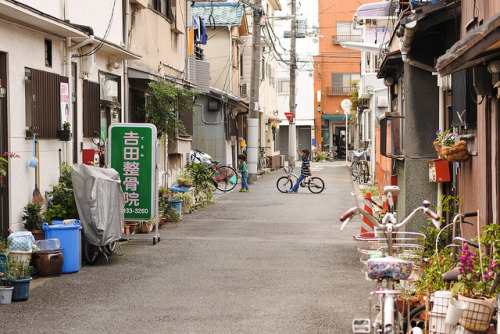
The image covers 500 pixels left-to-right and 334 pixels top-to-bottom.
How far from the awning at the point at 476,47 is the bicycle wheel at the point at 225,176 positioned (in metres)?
23.0

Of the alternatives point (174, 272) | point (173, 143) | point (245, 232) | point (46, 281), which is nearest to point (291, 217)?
point (245, 232)

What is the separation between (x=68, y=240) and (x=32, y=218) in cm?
92

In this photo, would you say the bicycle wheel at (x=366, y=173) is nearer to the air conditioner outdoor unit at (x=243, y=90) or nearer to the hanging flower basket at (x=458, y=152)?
the air conditioner outdoor unit at (x=243, y=90)

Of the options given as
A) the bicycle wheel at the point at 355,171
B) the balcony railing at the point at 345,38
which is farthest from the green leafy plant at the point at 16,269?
the balcony railing at the point at 345,38

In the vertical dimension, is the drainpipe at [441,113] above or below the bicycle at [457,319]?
above

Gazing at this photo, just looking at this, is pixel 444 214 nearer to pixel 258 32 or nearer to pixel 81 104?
pixel 81 104

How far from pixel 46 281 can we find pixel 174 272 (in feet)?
6.25

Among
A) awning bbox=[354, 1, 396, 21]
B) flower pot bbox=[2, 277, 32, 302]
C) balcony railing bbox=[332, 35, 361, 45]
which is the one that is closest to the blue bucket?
awning bbox=[354, 1, 396, 21]

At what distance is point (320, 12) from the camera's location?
2527 inches

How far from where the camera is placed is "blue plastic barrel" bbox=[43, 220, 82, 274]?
11164 mm

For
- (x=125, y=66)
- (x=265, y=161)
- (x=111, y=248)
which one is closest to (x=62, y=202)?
(x=111, y=248)

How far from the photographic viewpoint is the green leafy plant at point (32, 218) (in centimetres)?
1172

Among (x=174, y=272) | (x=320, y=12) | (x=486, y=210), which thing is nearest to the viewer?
(x=486, y=210)

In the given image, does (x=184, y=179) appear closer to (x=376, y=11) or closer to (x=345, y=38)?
(x=376, y=11)
